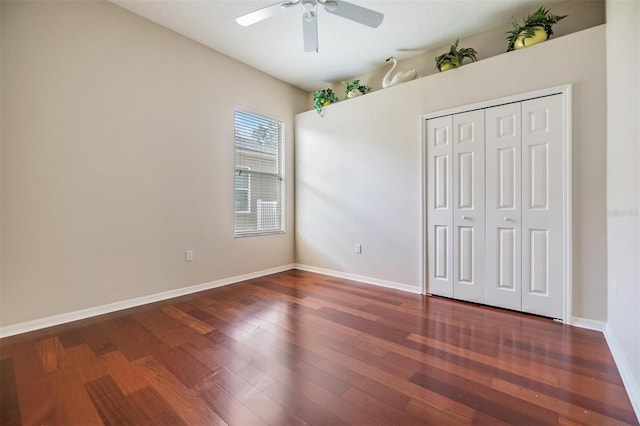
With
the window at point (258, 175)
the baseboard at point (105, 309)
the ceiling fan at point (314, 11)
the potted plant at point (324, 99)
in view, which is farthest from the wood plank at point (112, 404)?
the potted plant at point (324, 99)

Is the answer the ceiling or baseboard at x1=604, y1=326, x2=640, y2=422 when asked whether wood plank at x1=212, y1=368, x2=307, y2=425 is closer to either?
baseboard at x1=604, y1=326, x2=640, y2=422

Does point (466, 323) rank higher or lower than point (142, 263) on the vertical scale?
lower

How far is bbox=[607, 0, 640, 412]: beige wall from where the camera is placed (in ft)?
4.95

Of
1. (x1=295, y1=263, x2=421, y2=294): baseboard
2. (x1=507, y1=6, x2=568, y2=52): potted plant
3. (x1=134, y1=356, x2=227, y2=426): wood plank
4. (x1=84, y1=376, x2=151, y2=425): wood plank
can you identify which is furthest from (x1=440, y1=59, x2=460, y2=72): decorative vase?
(x1=84, y1=376, x2=151, y2=425): wood plank

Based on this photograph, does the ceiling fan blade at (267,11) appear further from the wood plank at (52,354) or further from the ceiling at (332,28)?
the wood plank at (52,354)

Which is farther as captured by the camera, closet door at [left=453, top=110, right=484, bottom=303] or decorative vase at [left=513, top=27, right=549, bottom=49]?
closet door at [left=453, top=110, right=484, bottom=303]

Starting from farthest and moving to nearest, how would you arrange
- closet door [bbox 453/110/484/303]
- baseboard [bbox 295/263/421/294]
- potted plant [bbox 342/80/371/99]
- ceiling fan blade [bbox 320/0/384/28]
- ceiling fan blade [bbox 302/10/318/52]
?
potted plant [bbox 342/80/371/99]
baseboard [bbox 295/263/421/294]
closet door [bbox 453/110/484/303]
ceiling fan blade [bbox 302/10/318/52]
ceiling fan blade [bbox 320/0/384/28]

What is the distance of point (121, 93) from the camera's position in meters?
2.74

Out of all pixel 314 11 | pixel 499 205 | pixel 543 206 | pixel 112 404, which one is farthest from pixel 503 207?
pixel 112 404

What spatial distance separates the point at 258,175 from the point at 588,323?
12.8 ft

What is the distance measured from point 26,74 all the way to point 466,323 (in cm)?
423

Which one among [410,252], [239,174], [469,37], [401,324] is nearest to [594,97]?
[469,37]

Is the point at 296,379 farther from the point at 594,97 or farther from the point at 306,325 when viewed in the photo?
the point at 594,97

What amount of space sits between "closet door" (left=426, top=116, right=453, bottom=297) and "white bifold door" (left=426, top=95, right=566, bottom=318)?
0.4 inches
